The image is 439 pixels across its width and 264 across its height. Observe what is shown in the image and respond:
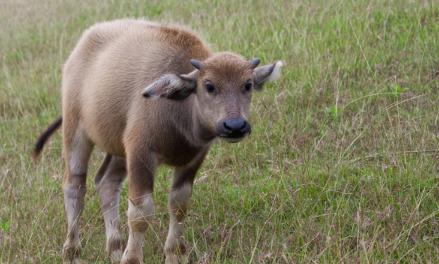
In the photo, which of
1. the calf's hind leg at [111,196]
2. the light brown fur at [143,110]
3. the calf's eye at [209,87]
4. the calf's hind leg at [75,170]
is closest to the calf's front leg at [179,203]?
the light brown fur at [143,110]

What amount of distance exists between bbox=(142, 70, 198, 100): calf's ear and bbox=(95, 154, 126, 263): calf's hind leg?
1440mm

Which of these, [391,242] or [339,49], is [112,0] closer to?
[339,49]

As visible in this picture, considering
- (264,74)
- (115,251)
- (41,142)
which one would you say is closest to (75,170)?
(41,142)

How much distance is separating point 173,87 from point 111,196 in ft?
5.41

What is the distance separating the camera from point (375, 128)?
681 centimetres

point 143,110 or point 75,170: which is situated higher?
point 143,110

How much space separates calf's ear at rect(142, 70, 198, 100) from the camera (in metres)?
4.98

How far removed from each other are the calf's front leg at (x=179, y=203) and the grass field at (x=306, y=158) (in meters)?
0.16

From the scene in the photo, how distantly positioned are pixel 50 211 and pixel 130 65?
1.52 meters

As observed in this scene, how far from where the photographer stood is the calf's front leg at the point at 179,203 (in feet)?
18.4

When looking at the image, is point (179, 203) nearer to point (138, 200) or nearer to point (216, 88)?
point (138, 200)

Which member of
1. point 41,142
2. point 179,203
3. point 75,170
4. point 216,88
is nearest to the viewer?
point 216,88

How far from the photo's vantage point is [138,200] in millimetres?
5266

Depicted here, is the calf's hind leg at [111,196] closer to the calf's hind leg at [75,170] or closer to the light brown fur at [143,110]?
the light brown fur at [143,110]
